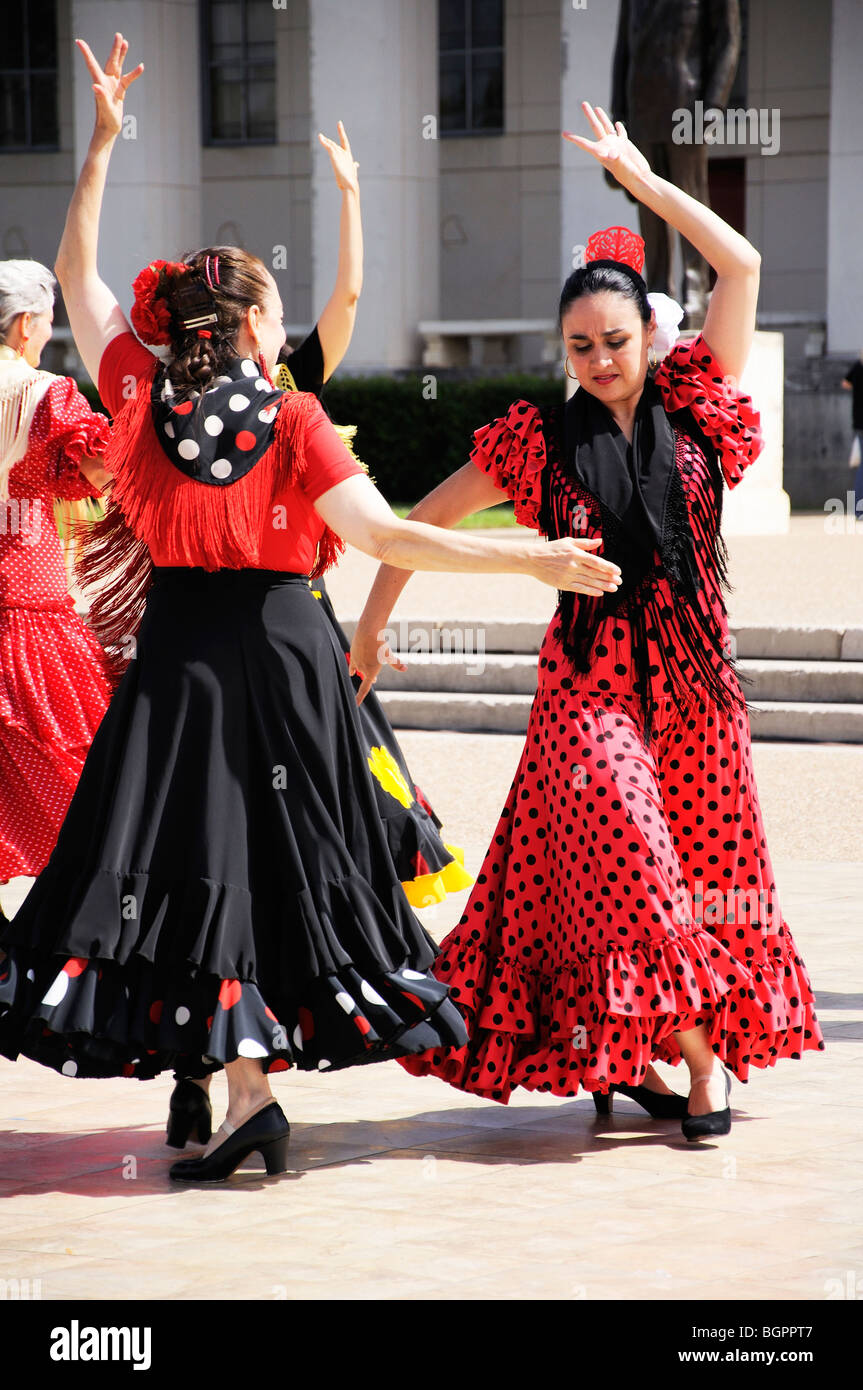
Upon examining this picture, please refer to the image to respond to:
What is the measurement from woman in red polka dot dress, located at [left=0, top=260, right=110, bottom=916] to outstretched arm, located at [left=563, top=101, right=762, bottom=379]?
1854 mm

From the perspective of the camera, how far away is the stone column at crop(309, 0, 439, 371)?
23.8 m

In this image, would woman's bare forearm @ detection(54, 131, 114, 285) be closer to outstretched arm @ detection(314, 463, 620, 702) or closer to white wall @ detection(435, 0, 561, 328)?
outstretched arm @ detection(314, 463, 620, 702)

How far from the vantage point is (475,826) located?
324 inches

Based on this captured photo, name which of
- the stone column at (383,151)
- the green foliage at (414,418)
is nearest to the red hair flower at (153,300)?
the green foliage at (414,418)

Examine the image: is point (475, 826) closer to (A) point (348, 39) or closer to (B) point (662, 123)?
(B) point (662, 123)

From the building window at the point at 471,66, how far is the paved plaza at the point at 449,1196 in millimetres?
22074

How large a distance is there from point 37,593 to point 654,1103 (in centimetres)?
247

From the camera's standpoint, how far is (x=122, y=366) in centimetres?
433

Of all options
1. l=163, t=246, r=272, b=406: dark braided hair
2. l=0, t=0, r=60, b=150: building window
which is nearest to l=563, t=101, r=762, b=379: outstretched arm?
l=163, t=246, r=272, b=406: dark braided hair

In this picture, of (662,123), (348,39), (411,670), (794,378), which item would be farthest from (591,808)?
(348,39)

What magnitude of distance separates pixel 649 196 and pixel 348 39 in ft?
67.4

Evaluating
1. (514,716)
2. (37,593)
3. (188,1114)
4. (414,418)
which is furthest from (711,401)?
(414,418)

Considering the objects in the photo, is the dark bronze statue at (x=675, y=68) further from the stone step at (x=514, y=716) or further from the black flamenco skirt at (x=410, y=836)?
the black flamenco skirt at (x=410, y=836)

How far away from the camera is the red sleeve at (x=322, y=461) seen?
4.04 meters
